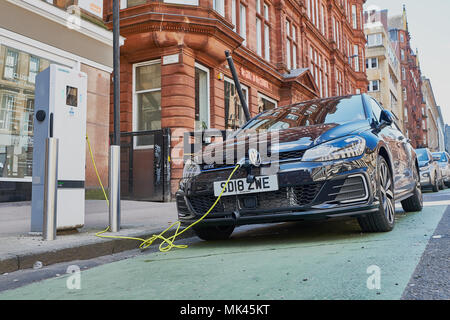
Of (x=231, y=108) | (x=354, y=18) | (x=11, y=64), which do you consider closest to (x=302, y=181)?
(x=11, y=64)

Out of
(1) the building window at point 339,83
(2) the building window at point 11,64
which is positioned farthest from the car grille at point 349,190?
(1) the building window at point 339,83

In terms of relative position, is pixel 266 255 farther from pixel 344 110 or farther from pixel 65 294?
pixel 344 110

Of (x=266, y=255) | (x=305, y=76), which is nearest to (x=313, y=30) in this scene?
(x=305, y=76)

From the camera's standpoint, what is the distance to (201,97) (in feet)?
48.9

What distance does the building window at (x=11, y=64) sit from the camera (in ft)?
31.6

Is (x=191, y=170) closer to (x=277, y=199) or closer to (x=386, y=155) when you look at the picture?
(x=277, y=199)

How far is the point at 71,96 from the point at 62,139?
55cm

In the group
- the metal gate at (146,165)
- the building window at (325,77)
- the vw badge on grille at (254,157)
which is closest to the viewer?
the vw badge on grille at (254,157)

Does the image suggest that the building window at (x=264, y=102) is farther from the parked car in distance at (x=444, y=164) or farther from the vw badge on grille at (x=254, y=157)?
the vw badge on grille at (x=254, y=157)

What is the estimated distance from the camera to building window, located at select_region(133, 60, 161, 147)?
14.1 m

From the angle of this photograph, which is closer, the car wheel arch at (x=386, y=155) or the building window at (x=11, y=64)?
the car wheel arch at (x=386, y=155)

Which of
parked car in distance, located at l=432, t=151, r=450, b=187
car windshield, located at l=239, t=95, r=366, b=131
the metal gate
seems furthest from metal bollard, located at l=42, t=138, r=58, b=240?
parked car in distance, located at l=432, t=151, r=450, b=187

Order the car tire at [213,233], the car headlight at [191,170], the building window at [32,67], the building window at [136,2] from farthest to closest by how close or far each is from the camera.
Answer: the building window at [136,2], the building window at [32,67], the car tire at [213,233], the car headlight at [191,170]

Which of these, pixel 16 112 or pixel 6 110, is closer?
pixel 6 110
